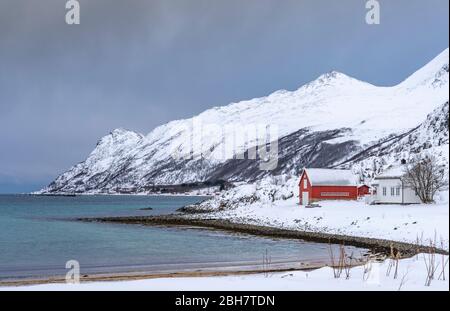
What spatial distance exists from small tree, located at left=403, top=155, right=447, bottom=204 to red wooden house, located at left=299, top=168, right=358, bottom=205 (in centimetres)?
2100

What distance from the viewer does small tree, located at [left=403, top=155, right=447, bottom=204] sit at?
58125 mm

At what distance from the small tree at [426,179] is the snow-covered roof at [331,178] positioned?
21178mm

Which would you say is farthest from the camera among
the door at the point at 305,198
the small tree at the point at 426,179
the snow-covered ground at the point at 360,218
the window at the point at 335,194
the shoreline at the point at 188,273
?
the window at the point at 335,194

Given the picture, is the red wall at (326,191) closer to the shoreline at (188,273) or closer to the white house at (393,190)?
the white house at (393,190)

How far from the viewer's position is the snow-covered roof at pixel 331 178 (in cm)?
8074

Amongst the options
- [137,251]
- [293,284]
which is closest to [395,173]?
Result: [137,251]

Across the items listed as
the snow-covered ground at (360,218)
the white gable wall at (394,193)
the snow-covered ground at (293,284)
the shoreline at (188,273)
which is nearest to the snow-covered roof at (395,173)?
the white gable wall at (394,193)

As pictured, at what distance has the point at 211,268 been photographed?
30.4 meters

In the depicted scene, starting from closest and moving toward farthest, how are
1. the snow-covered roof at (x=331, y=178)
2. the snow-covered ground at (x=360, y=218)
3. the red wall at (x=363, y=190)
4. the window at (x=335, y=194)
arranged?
the snow-covered ground at (x=360, y=218), the window at (x=335, y=194), the snow-covered roof at (x=331, y=178), the red wall at (x=363, y=190)

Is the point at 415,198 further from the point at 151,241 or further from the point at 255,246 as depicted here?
the point at 151,241

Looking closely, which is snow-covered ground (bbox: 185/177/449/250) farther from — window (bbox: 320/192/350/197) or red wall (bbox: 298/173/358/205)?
window (bbox: 320/192/350/197)

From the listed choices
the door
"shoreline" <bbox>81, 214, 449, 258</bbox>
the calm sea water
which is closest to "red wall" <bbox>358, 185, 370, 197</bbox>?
the door

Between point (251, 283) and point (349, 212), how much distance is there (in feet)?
143

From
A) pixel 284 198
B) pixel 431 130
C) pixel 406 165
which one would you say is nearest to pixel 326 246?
pixel 406 165
